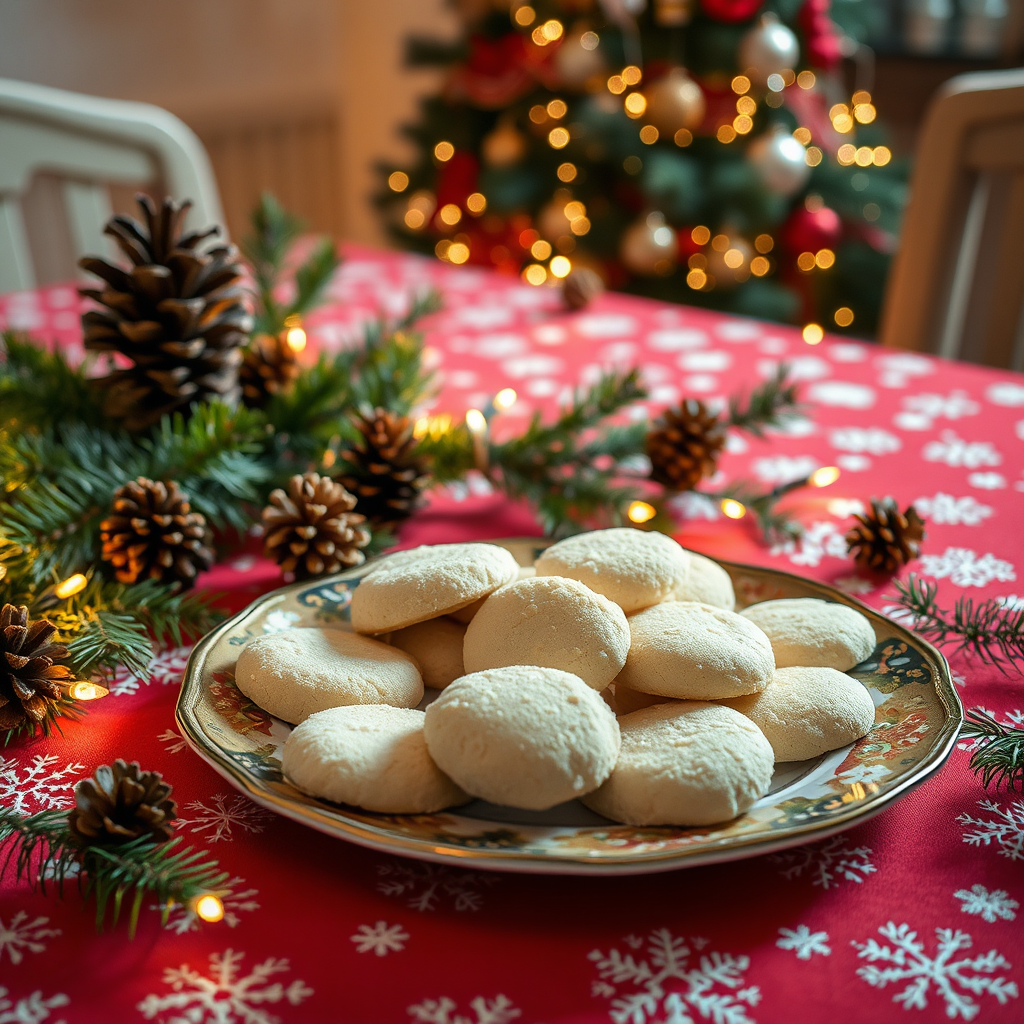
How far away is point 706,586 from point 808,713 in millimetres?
130

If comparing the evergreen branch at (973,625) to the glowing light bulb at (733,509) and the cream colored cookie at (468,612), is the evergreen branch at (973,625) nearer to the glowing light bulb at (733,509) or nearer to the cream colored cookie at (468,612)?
the glowing light bulb at (733,509)

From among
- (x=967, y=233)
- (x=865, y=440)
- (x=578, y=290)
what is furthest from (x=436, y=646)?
(x=967, y=233)

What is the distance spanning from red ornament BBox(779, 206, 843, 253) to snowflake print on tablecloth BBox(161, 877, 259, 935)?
7.43 ft

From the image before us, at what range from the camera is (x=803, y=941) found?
46 centimetres

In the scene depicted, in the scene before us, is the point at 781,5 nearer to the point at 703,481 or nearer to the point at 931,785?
the point at 703,481

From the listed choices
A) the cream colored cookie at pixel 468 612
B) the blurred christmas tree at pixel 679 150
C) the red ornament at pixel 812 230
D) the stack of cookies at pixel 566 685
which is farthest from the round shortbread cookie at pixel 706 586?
the red ornament at pixel 812 230

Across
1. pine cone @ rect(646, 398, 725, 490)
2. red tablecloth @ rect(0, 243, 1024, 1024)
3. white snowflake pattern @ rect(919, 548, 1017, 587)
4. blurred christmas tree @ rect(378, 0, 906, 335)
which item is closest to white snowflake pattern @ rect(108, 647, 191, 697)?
red tablecloth @ rect(0, 243, 1024, 1024)

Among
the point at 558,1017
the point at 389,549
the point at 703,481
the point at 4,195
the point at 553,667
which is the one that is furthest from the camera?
the point at 4,195

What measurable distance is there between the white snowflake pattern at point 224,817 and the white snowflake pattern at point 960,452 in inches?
29.6

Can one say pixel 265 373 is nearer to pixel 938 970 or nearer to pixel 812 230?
pixel 938 970

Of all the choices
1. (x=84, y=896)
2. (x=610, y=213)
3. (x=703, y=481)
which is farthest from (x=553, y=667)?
(x=610, y=213)

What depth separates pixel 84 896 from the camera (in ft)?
1.54

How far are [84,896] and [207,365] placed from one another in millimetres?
494

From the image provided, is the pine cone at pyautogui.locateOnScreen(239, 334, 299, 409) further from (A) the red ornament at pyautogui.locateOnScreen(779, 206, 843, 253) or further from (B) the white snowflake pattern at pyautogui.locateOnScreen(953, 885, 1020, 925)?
(A) the red ornament at pyautogui.locateOnScreen(779, 206, 843, 253)
